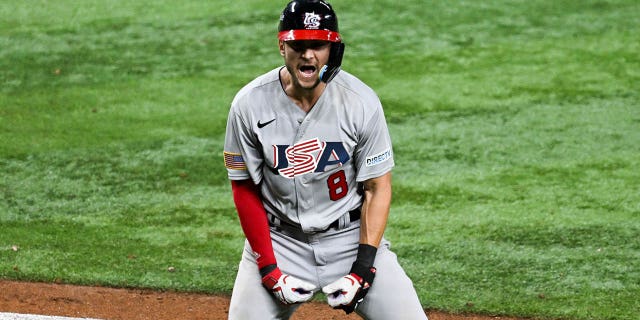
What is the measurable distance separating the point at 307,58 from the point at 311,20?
0.13 metres

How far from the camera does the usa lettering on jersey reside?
Result: 348cm

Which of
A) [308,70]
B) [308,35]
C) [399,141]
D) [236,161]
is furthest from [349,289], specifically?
[399,141]

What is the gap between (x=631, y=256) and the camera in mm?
5805

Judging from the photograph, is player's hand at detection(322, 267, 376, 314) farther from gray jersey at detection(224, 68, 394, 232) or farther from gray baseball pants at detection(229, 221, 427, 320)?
gray jersey at detection(224, 68, 394, 232)

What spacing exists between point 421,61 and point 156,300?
4908 millimetres

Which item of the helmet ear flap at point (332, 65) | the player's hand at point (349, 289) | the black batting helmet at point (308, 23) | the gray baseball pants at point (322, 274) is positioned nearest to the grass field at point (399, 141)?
the gray baseball pants at point (322, 274)

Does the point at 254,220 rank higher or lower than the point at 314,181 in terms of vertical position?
lower

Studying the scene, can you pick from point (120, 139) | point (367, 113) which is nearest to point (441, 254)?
point (367, 113)

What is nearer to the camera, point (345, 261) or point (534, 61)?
point (345, 261)

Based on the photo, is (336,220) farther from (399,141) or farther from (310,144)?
(399,141)

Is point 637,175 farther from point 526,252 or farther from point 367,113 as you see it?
point 367,113

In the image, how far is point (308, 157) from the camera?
349cm

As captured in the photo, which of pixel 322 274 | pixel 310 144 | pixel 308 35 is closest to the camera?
pixel 308 35

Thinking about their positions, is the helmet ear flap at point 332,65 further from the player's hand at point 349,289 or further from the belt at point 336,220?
the player's hand at point 349,289
